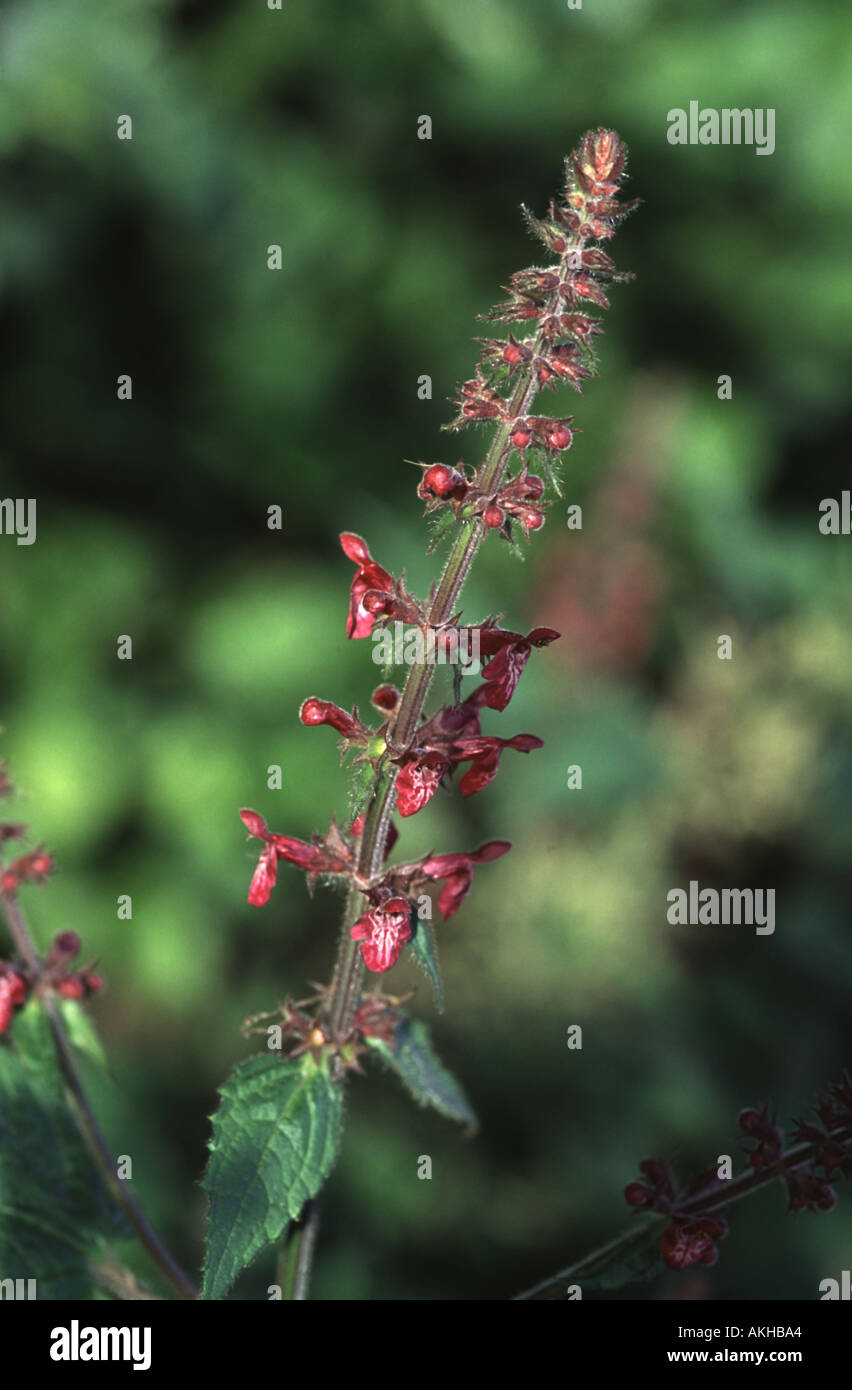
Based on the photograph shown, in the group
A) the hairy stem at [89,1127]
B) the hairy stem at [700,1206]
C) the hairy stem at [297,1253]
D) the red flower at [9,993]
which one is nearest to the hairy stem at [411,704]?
the hairy stem at [297,1253]

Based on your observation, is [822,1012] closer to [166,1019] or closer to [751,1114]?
[166,1019]

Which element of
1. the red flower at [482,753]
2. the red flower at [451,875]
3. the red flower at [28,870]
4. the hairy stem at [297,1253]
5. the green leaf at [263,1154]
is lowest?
the hairy stem at [297,1253]

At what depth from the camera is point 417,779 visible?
197 centimetres

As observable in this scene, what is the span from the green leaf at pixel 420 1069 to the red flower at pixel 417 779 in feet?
1.87

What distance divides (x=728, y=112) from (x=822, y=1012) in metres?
5.32

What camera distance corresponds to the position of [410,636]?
2078 mm

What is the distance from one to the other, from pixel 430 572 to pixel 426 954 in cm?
554

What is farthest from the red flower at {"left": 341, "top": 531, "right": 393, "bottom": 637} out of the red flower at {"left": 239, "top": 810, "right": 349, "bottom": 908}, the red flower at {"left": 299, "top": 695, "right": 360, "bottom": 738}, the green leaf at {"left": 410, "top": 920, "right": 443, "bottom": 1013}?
the green leaf at {"left": 410, "top": 920, "right": 443, "bottom": 1013}

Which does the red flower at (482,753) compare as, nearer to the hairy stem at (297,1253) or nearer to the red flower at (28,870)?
the hairy stem at (297,1253)

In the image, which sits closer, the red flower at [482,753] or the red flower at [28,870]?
the red flower at [482,753]

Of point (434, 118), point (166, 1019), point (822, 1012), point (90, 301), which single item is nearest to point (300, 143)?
point (434, 118)

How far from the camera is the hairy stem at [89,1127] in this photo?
2.54m
